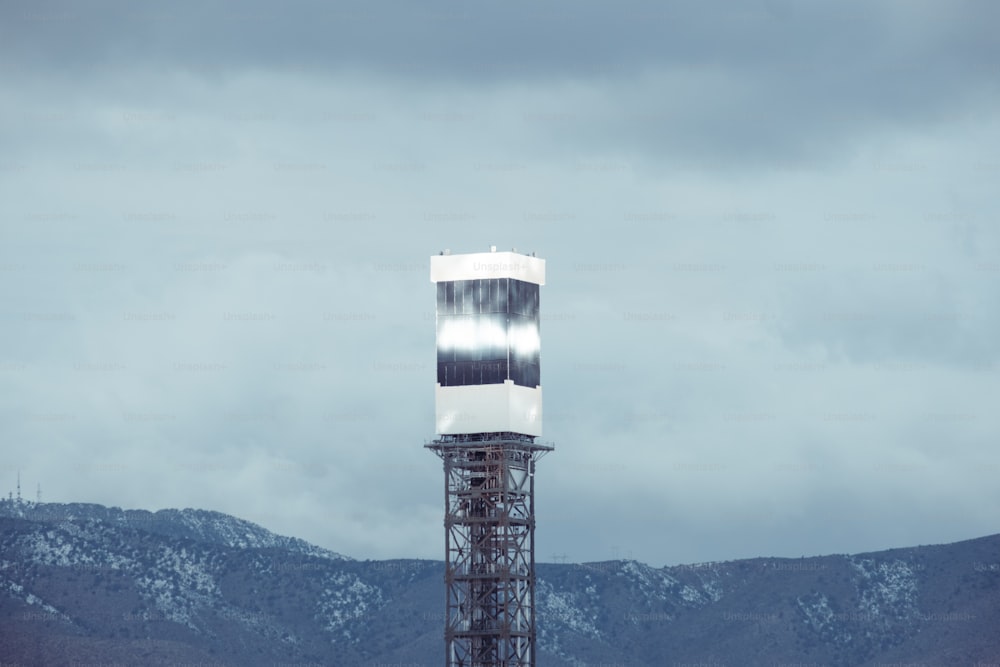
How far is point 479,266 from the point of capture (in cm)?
13100

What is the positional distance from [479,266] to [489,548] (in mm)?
16709

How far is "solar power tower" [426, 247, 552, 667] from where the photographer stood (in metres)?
128

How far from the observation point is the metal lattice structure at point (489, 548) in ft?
420

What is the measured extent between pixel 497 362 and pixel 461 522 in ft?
31.9

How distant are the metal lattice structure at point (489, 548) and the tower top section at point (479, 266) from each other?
374 inches

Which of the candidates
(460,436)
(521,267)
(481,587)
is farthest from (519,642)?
(521,267)

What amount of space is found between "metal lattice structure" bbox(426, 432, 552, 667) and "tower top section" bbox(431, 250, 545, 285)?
9.51 m

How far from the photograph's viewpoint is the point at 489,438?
12975 cm

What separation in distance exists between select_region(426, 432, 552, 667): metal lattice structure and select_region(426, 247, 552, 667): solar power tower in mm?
58

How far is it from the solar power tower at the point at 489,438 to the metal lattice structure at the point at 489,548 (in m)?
0.06

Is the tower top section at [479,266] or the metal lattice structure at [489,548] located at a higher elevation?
the tower top section at [479,266]

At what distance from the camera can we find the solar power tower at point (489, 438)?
128125 mm

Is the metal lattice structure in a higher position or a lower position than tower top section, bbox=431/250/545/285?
lower

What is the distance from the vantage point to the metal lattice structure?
12788cm
